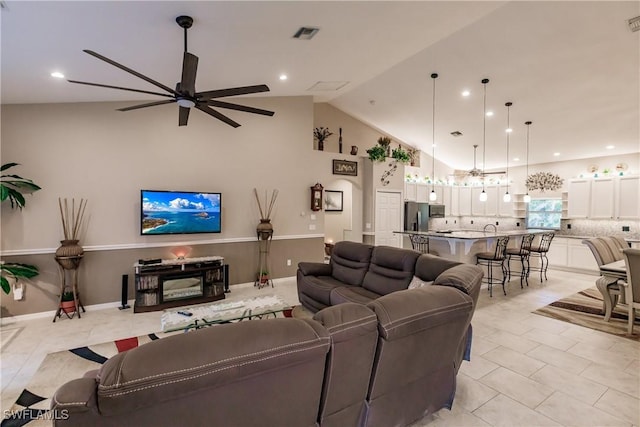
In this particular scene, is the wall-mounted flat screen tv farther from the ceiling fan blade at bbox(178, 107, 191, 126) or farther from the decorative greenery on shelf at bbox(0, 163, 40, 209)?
the ceiling fan blade at bbox(178, 107, 191, 126)

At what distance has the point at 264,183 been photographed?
591cm

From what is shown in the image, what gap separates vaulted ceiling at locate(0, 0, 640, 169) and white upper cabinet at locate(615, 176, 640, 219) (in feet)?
2.30

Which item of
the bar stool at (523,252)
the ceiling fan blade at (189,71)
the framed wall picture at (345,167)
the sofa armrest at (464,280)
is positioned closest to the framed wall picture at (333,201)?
the framed wall picture at (345,167)

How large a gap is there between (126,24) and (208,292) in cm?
368

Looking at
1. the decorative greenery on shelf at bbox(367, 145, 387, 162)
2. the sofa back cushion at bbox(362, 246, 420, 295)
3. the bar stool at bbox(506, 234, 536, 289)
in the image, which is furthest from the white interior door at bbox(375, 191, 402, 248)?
the sofa back cushion at bbox(362, 246, 420, 295)

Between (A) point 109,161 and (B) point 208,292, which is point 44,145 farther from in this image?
(B) point 208,292

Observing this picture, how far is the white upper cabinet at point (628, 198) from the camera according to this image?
650cm

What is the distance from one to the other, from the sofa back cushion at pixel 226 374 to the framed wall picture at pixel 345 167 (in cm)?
575

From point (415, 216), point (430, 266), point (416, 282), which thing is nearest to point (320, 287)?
point (416, 282)

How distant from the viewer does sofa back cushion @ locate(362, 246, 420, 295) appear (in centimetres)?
361

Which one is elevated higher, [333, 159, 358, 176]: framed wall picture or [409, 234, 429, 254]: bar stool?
[333, 159, 358, 176]: framed wall picture

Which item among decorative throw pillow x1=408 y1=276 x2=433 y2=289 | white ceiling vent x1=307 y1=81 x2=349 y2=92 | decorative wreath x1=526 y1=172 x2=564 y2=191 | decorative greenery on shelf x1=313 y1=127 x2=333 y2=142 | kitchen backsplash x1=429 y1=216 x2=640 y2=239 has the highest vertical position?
white ceiling vent x1=307 y1=81 x2=349 y2=92

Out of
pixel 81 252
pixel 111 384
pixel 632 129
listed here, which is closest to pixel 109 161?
pixel 81 252

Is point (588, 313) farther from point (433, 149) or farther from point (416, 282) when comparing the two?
point (433, 149)
